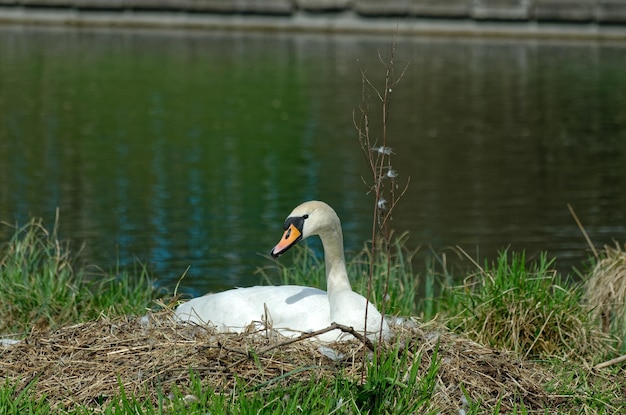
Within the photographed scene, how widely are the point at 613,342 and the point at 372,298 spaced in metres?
1.58

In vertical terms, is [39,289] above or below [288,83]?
above

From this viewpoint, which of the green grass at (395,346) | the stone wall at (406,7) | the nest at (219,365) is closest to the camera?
the green grass at (395,346)

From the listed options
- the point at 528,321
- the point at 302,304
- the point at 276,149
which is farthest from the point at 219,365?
the point at 276,149

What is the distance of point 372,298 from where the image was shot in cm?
810

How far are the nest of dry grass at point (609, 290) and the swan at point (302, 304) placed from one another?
2339 millimetres

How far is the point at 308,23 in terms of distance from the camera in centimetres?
3653

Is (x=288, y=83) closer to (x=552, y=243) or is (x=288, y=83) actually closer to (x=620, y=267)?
(x=552, y=243)

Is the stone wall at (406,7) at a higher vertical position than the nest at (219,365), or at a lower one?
lower

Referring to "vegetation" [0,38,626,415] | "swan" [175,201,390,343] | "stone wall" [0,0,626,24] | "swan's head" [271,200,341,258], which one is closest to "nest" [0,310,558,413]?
"vegetation" [0,38,626,415]

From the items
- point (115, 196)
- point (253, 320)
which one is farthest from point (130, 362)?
point (115, 196)

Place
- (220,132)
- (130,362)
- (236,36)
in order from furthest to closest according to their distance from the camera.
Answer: (236,36), (220,132), (130,362)

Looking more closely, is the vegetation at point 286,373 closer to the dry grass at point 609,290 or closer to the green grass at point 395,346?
the green grass at point 395,346

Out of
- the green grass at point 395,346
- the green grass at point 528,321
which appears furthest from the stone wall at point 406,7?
the green grass at point 528,321

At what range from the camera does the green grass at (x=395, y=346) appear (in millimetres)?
5598
